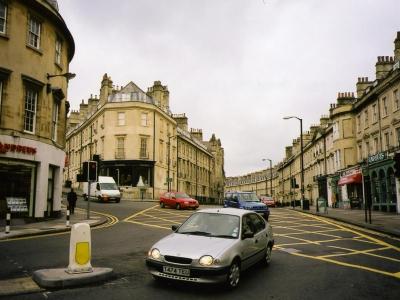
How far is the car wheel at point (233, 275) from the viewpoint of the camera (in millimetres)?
7012

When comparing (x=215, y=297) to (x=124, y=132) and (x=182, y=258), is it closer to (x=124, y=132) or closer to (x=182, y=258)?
(x=182, y=258)

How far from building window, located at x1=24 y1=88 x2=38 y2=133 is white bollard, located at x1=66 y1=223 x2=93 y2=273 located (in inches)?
523

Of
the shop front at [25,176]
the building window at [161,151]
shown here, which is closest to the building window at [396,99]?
the shop front at [25,176]

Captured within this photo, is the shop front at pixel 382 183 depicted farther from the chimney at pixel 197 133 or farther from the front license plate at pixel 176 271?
the chimney at pixel 197 133

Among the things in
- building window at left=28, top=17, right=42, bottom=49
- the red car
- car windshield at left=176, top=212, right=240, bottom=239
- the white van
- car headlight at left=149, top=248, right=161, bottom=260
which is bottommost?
car headlight at left=149, top=248, right=161, bottom=260

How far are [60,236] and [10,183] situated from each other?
565cm

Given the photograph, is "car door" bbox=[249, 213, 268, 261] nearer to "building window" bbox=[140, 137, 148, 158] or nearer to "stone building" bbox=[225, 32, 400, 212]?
"stone building" bbox=[225, 32, 400, 212]

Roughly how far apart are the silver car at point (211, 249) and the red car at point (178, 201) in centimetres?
2174

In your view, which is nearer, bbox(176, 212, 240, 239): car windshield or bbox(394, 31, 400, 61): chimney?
bbox(176, 212, 240, 239): car windshield

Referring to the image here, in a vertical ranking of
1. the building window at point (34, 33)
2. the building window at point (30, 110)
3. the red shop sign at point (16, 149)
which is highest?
the building window at point (34, 33)

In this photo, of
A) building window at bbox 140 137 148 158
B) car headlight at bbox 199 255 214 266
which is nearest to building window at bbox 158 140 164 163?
building window at bbox 140 137 148 158

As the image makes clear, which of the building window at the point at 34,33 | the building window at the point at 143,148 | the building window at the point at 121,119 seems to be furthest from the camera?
the building window at the point at 121,119

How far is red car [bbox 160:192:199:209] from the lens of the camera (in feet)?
102

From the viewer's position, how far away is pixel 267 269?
8969 mm
